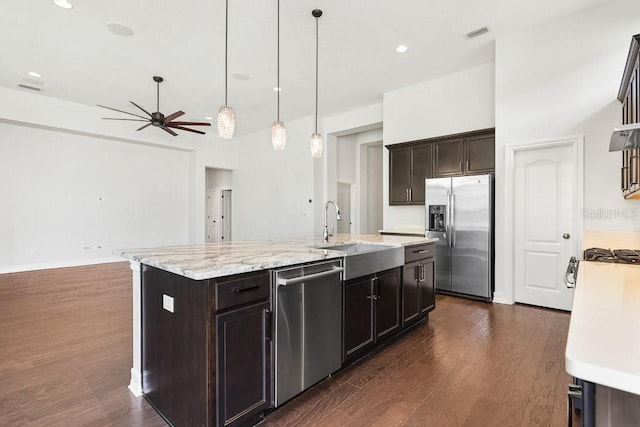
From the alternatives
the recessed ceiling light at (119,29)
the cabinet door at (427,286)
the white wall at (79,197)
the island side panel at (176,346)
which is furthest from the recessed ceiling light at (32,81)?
the cabinet door at (427,286)

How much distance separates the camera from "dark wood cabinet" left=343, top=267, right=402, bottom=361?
93.4 inches

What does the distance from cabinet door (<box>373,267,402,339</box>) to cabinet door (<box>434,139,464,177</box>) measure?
2694mm

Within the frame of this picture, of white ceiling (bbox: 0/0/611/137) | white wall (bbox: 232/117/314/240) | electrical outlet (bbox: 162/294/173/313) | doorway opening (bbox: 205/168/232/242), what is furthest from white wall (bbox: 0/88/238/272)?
electrical outlet (bbox: 162/294/173/313)

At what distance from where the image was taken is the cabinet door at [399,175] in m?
5.50

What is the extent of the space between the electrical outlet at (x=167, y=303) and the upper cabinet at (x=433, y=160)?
4392 millimetres

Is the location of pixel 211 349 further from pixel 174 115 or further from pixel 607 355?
pixel 174 115

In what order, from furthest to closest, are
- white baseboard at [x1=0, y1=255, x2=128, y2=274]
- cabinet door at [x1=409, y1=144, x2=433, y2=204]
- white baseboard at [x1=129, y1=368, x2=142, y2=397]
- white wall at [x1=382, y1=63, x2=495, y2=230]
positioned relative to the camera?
1. white baseboard at [x1=0, y1=255, x2=128, y2=274]
2. cabinet door at [x1=409, y1=144, x2=433, y2=204]
3. white wall at [x1=382, y1=63, x2=495, y2=230]
4. white baseboard at [x1=129, y1=368, x2=142, y2=397]

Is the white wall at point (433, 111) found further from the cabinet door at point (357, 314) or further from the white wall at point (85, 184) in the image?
the white wall at point (85, 184)

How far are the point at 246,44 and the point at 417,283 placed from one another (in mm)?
3805

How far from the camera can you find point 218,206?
35.1 feet

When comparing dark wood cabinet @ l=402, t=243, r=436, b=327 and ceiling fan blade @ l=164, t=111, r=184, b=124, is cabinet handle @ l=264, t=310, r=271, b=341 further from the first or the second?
ceiling fan blade @ l=164, t=111, r=184, b=124

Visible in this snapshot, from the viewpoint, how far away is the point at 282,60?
479cm

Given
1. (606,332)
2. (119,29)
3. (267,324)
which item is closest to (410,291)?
(267,324)

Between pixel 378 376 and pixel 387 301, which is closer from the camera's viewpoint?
pixel 378 376
